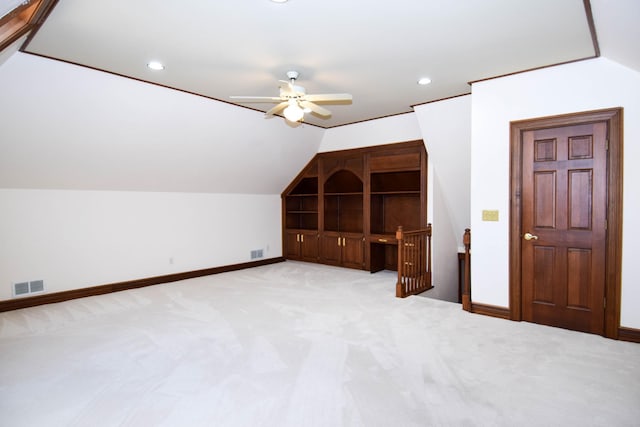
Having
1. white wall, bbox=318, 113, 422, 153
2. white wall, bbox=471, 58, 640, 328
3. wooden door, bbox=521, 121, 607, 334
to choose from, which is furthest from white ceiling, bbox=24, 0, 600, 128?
white wall, bbox=318, 113, 422, 153

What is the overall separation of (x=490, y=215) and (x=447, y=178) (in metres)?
1.47

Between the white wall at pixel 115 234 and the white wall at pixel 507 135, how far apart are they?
4314 millimetres

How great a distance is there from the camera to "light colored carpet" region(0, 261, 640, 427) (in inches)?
85.2

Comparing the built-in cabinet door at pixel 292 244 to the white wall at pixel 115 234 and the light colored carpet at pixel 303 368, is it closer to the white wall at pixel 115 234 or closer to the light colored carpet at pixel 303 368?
the white wall at pixel 115 234

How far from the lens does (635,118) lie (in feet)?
10.4

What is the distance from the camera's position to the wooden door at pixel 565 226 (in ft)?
11.1

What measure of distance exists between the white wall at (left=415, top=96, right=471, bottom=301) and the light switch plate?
1.23m

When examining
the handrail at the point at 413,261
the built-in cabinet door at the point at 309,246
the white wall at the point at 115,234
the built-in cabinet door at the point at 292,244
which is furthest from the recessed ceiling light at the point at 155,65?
the built-in cabinet door at the point at 292,244

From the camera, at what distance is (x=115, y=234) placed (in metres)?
5.12

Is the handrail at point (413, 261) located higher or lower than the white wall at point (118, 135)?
lower

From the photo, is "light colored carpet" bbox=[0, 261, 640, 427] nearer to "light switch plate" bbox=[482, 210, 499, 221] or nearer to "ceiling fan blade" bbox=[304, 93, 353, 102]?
"light switch plate" bbox=[482, 210, 499, 221]

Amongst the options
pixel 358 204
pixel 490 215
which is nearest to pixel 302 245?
pixel 358 204

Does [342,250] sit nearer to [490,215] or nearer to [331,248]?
[331,248]

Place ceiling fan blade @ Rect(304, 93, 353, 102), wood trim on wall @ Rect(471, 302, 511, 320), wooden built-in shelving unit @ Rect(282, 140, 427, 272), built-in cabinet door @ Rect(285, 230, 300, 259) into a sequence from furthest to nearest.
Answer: built-in cabinet door @ Rect(285, 230, 300, 259) < wooden built-in shelving unit @ Rect(282, 140, 427, 272) < wood trim on wall @ Rect(471, 302, 511, 320) < ceiling fan blade @ Rect(304, 93, 353, 102)
